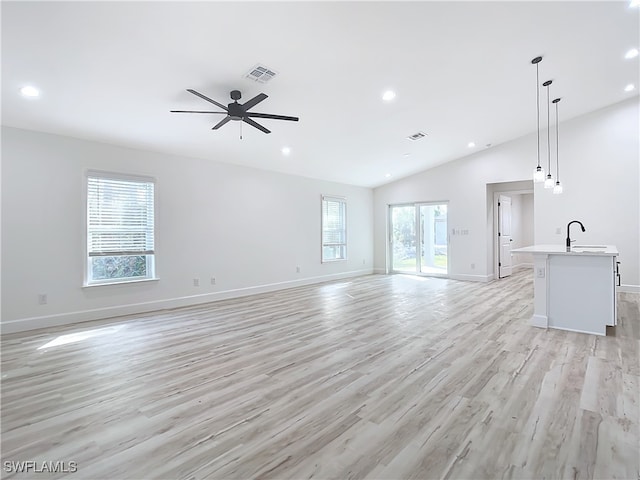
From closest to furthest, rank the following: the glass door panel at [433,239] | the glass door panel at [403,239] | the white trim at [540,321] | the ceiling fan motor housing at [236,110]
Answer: the ceiling fan motor housing at [236,110] < the white trim at [540,321] < the glass door panel at [433,239] < the glass door panel at [403,239]

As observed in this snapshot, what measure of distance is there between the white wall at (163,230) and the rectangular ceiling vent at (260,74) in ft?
8.54

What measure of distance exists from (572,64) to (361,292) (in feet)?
16.4

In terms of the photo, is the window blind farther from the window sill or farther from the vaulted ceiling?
the vaulted ceiling

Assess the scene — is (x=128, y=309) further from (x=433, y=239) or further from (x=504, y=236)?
(x=504, y=236)

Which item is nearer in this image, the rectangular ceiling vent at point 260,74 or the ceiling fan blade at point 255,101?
the ceiling fan blade at point 255,101

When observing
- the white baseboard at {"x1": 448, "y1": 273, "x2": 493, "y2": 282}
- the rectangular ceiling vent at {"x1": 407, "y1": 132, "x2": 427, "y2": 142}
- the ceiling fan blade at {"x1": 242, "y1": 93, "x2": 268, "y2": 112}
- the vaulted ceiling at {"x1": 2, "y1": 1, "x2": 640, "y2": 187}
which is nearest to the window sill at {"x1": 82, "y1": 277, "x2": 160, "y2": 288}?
the vaulted ceiling at {"x1": 2, "y1": 1, "x2": 640, "y2": 187}

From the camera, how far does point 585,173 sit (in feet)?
21.7

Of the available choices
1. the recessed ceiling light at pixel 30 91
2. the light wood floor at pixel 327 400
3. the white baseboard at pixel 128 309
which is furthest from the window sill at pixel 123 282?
the recessed ceiling light at pixel 30 91

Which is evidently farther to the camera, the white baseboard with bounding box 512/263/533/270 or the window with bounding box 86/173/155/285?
the white baseboard with bounding box 512/263/533/270

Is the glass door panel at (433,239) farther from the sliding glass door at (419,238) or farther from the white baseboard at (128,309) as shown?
the white baseboard at (128,309)

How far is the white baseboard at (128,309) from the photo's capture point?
13.9 feet

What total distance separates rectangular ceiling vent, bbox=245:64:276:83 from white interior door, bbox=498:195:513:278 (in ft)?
22.9

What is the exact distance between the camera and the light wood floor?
1733 millimetres

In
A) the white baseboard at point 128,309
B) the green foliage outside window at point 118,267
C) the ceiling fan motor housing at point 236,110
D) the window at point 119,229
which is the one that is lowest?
the white baseboard at point 128,309
